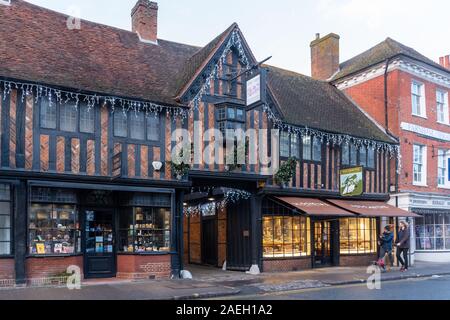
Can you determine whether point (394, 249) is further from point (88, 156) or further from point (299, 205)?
point (88, 156)

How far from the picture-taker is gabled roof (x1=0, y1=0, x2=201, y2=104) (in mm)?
14516

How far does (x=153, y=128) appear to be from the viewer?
1589 cm

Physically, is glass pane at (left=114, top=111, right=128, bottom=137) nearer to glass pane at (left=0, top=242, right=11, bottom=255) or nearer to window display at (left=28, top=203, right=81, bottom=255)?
window display at (left=28, top=203, right=81, bottom=255)

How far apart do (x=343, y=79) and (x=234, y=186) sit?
9.95 meters

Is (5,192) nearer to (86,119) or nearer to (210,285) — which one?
(86,119)

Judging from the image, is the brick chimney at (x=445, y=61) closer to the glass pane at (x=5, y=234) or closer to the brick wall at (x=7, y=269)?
the glass pane at (x=5, y=234)

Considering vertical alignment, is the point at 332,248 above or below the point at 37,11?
below

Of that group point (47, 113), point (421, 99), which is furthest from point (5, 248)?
point (421, 99)

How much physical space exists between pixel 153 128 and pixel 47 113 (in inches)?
124

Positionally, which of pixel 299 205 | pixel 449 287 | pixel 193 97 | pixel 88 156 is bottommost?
pixel 449 287

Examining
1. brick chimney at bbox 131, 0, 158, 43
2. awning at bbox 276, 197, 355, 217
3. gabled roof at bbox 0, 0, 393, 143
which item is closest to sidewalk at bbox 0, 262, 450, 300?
awning at bbox 276, 197, 355, 217

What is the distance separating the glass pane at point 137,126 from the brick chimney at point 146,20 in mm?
4617
